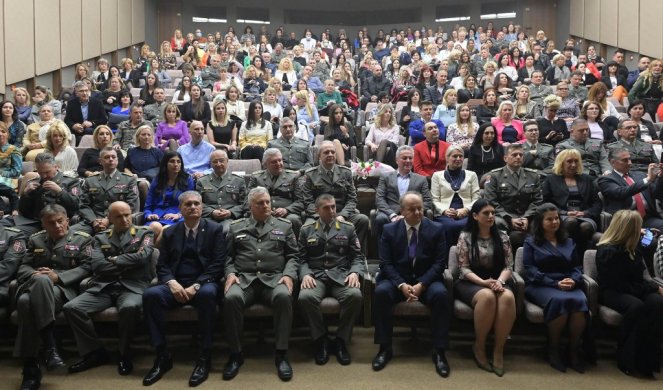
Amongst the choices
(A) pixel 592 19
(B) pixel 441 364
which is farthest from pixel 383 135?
(A) pixel 592 19

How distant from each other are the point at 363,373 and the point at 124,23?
1167 centimetres

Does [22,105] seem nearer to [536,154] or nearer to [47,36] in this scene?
[47,36]

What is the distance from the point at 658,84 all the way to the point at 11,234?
7.05 metres

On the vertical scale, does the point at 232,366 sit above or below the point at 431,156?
below

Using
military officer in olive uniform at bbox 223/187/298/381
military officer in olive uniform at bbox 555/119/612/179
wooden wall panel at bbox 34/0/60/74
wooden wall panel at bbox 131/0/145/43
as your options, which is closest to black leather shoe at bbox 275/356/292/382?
military officer in olive uniform at bbox 223/187/298/381

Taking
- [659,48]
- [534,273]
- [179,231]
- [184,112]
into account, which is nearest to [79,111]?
[184,112]

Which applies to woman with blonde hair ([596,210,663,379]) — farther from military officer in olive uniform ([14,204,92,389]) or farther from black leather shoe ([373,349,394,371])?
military officer in olive uniform ([14,204,92,389])

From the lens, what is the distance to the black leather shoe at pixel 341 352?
426 centimetres

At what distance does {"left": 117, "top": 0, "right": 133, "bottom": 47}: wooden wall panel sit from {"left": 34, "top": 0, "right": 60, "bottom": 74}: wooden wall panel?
10.4ft

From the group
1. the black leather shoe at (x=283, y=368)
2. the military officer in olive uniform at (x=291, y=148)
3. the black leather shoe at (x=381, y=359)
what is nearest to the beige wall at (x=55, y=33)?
the military officer in olive uniform at (x=291, y=148)

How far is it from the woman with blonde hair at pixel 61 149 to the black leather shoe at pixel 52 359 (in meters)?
2.07

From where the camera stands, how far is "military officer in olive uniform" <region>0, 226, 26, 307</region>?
173 inches

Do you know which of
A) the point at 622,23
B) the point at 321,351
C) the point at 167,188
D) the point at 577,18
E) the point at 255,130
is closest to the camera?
the point at 321,351

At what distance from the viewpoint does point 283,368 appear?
4.11 meters
